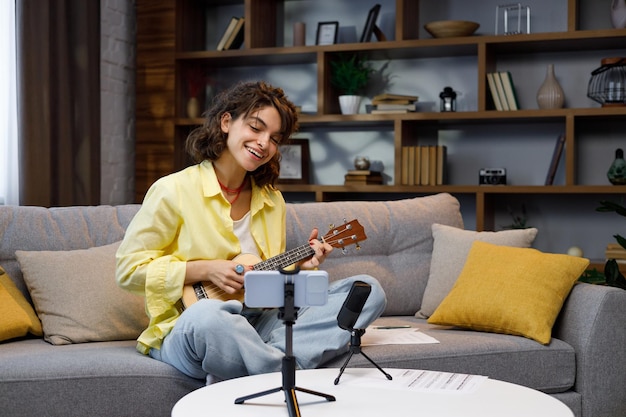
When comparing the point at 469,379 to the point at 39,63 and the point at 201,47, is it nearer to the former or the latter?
the point at 39,63

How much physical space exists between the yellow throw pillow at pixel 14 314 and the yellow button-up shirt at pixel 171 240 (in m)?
0.37

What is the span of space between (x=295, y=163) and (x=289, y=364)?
10.5 ft

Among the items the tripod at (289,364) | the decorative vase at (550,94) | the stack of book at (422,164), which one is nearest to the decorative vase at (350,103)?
the stack of book at (422,164)

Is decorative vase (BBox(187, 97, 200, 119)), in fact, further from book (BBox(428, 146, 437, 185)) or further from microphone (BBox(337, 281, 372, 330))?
microphone (BBox(337, 281, 372, 330))

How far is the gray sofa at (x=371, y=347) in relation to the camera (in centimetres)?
210

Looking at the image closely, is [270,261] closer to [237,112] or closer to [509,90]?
[237,112]

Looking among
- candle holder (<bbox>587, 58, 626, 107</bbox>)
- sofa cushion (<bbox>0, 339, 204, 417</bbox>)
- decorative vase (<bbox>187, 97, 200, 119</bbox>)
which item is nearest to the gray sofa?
sofa cushion (<bbox>0, 339, 204, 417</bbox>)

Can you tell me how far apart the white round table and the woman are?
339mm

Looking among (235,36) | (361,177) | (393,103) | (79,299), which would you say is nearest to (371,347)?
(79,299)

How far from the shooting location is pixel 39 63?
3.79m

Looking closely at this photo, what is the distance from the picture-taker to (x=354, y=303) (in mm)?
1682

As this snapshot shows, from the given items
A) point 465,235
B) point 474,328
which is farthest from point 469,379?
point 465,235

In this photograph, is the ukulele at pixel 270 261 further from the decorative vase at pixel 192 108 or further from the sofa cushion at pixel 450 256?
the decorative vase at pixel 192 108

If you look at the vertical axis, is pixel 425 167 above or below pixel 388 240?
above
